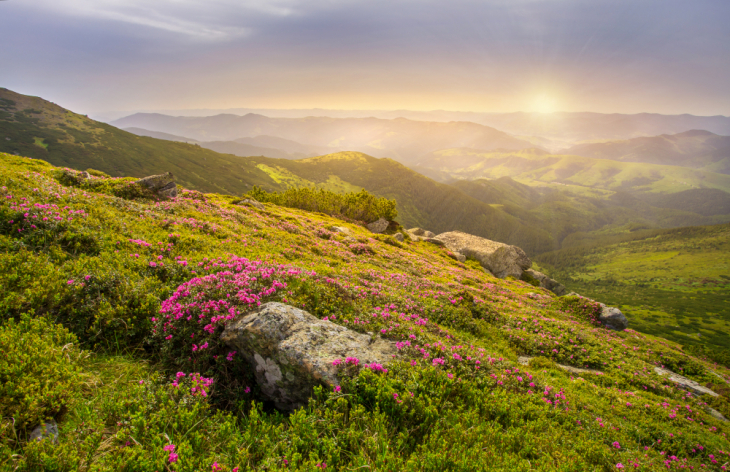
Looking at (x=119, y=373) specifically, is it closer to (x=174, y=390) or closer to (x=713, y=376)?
(x=174, y=390)

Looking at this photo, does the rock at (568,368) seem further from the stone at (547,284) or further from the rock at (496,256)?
the stone at (547,284)

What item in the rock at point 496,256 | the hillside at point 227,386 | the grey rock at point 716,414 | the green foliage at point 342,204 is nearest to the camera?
the hillside at point 227,386

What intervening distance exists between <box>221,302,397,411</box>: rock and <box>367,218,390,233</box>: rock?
52.6m

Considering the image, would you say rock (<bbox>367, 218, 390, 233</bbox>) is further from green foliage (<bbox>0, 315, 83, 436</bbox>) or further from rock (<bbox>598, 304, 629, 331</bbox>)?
green foliage (<bbox>0, 315, 83, 436</bbox>)

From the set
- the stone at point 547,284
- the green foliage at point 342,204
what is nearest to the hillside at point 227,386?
the stone at point 547,284

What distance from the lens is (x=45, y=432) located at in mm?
3922

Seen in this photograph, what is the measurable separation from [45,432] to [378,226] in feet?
190

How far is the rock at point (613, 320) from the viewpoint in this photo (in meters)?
23.3

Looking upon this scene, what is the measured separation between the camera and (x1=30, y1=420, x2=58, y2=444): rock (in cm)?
391

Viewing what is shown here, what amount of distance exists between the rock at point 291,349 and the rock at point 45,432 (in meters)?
2.93

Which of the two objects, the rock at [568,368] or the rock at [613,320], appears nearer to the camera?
the rock at [568,368]

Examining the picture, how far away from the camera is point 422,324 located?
1043cm

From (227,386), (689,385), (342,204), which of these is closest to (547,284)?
(342,204)

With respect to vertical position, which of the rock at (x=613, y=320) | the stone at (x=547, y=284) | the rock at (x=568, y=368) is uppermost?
the rock at (x=568, y=368)
